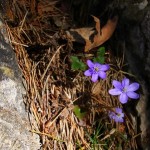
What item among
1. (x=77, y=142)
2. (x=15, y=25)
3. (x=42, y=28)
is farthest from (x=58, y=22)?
(x=77, y=142)

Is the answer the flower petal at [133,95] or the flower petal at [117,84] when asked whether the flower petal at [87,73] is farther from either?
the flower petal at [133,95]

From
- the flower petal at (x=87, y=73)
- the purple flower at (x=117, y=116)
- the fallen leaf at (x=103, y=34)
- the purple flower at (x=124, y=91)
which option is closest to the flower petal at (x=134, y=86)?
the purple flower at (x=124, y=91)

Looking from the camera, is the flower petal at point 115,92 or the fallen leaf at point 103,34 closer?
the flower petal at point 115,92

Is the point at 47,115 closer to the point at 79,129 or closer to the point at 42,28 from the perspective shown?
the point at 79,129

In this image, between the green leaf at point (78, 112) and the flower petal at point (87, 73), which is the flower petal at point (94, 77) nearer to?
the flower petal at point (87, 73)

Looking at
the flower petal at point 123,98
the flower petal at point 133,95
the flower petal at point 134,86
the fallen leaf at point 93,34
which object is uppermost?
the fallen leaf at point 93,34

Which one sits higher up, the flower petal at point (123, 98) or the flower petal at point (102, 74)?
the flower petal at point (102, 74)
